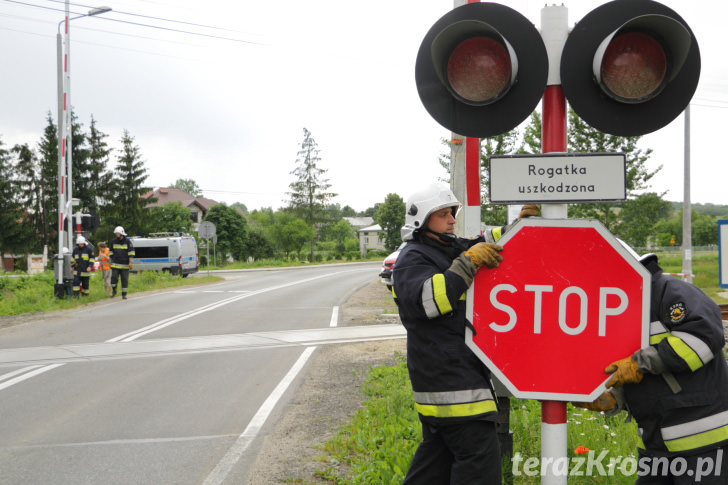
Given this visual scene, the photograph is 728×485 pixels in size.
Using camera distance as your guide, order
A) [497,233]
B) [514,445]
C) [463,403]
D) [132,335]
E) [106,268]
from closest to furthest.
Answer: [463,403]
[497,233]
[514,445]
[132,335]
[106,268]

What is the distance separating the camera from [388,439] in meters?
4.55

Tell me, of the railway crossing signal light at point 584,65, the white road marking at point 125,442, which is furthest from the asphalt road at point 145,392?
the railway crossing signal light at point 584,65

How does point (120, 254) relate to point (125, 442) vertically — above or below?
above

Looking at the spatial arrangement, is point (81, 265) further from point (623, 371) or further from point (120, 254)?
point (623, 371)

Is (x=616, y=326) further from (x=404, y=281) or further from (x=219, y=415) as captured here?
(x=219, y=415)

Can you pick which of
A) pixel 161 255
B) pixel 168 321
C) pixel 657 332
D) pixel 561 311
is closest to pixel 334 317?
pixel 168 321

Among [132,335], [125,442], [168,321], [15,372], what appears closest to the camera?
[125,442]

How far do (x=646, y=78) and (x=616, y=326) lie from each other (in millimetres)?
954

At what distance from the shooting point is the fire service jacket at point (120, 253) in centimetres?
1706

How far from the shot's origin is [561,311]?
2.08 metres

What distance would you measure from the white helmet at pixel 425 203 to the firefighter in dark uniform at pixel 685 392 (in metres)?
0.98

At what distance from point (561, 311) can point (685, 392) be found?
74cm

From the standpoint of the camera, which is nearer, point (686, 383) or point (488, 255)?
point (488, 255)

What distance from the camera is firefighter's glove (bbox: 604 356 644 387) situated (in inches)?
80.3
